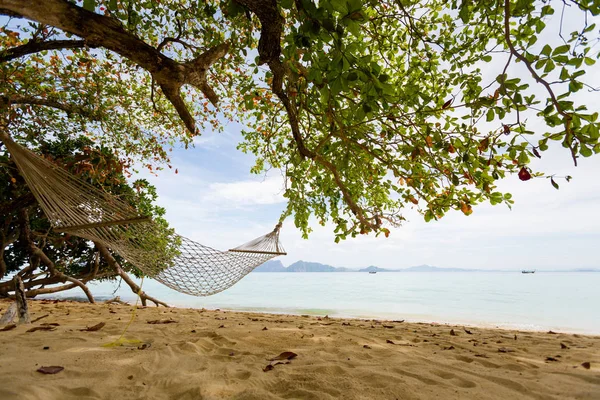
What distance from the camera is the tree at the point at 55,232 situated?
3.65m

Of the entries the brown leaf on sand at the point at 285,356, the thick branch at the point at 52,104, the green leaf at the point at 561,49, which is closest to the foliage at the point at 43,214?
the thick branch at the point at 52,104

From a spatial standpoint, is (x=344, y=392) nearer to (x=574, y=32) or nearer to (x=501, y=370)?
(x=501, y=370)

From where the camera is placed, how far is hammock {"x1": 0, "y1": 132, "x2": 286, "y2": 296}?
1.77 metres

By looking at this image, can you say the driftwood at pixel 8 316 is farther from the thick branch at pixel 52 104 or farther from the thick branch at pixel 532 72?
the thick branch at pixel 532 72

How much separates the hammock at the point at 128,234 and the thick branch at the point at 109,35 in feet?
2.28

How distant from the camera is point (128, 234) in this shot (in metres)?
2.23

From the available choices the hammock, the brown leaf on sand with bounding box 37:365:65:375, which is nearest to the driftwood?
the hammock

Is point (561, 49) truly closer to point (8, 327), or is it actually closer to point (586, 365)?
point (586, 365)

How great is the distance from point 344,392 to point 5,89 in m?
4.07

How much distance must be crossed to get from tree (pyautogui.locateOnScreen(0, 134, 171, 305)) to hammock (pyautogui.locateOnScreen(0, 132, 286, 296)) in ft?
3.68

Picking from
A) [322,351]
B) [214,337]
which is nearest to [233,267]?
[214,337]

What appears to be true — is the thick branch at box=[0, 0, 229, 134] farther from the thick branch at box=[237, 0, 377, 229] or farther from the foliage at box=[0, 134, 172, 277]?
the foliage at box=[0, 134, 172, 277]

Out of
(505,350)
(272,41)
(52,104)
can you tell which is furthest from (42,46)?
(505,350)

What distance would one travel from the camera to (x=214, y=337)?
188cm
